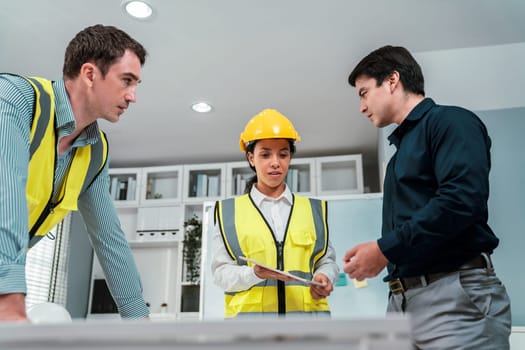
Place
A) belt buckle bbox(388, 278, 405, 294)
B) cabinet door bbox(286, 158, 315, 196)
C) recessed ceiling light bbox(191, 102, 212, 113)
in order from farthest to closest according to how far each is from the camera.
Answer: cabinet door bbox(286, 158, 315, 196), recessed ceiling light bbox(191, 102, 212, 113), belt buckle bbox(388, 278, 405, 294)

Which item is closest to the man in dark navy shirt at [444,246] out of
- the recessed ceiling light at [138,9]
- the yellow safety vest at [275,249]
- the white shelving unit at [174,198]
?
the yellow safety vest at [275,249]

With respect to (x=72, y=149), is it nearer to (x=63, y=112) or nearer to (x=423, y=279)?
(x=63, y=112)

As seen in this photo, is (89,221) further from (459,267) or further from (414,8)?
(414,8)

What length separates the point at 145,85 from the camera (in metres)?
3.75

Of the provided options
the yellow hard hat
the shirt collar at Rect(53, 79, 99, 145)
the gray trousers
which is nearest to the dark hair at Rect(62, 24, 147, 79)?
the shirt collar at Rect(53, 79, 99, 145)

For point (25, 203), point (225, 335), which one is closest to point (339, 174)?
point (25, 203)

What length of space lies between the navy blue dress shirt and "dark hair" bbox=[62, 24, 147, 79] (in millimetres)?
822

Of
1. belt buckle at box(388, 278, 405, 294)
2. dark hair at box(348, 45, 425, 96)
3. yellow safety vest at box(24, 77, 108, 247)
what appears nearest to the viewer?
yellow safety vest at box(24, 77, 108, 247)

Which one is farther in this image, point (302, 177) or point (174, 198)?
point (174, 198)

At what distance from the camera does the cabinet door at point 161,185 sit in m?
5.14

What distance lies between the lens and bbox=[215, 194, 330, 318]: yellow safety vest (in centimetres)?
160

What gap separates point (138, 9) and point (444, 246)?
7.42 ft

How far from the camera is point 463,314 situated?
116 cm

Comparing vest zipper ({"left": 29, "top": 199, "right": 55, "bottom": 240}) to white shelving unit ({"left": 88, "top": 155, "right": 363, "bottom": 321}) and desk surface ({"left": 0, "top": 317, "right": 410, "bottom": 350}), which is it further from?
white shelving unit ({"left": 88, "top": 155, "right": 363, "bottom": 321})
